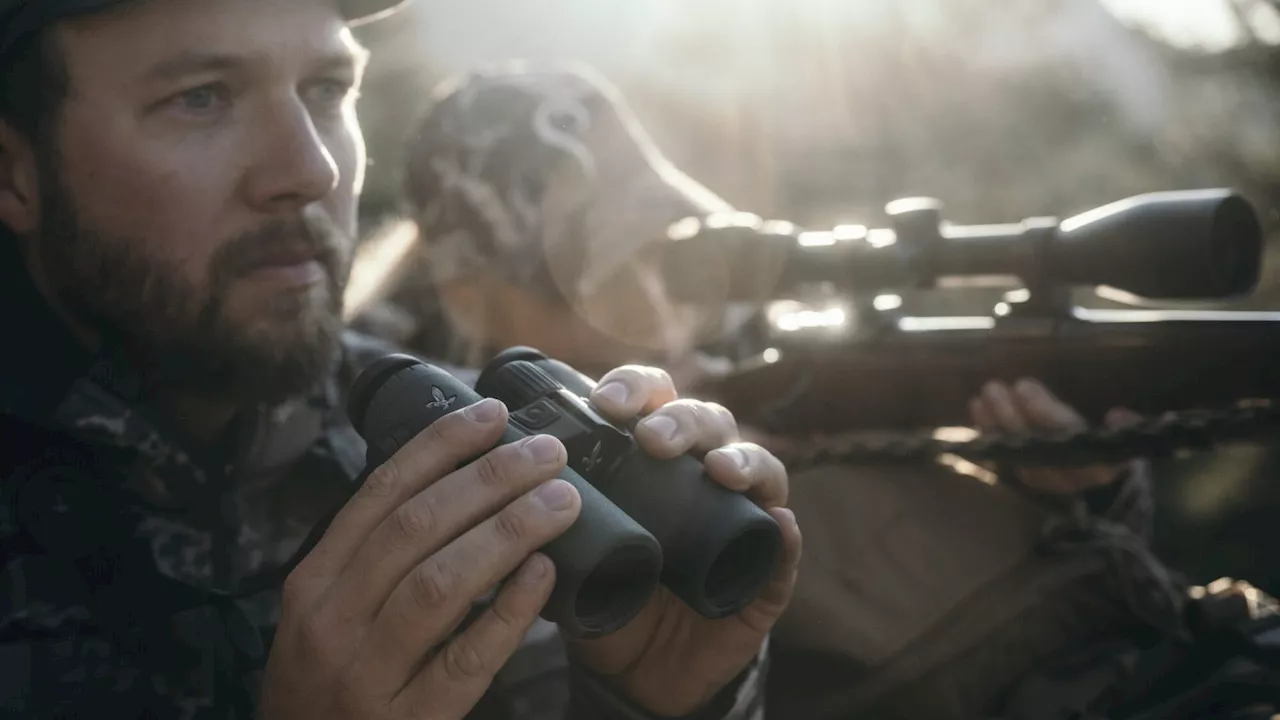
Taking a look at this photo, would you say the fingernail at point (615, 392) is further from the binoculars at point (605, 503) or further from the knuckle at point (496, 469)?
the knuckle at point (496, 469)

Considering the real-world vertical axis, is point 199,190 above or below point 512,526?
above

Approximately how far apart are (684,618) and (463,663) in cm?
47

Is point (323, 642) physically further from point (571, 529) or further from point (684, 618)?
point (684, 618)

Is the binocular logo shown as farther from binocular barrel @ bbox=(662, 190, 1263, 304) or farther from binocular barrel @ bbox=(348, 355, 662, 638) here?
binocular barrel @ bbox=(662, 190, 1263, 304)

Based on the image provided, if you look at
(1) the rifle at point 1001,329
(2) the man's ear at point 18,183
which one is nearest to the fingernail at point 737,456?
(1) the rifle at point 1001,329

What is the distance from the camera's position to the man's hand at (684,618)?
1332 mm

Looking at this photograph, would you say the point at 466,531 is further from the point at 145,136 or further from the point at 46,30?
the point at 46,30

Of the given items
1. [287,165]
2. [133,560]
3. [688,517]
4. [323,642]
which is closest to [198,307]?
[287,165]

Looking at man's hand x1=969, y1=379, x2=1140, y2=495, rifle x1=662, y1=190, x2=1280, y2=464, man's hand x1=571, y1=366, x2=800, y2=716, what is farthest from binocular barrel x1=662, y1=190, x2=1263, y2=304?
man's hand x1=571, y1=366, x2=800, y2=716

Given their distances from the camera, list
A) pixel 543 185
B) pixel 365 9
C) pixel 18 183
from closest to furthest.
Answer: pixel 18 183 → pixel 365 9 → pixel 543 185

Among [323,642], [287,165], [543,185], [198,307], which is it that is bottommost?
[543,185]

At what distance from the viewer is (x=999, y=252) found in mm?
1933

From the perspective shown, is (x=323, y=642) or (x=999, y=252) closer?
(x=323, y=642)

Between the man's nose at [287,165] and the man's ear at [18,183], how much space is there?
38 cm
